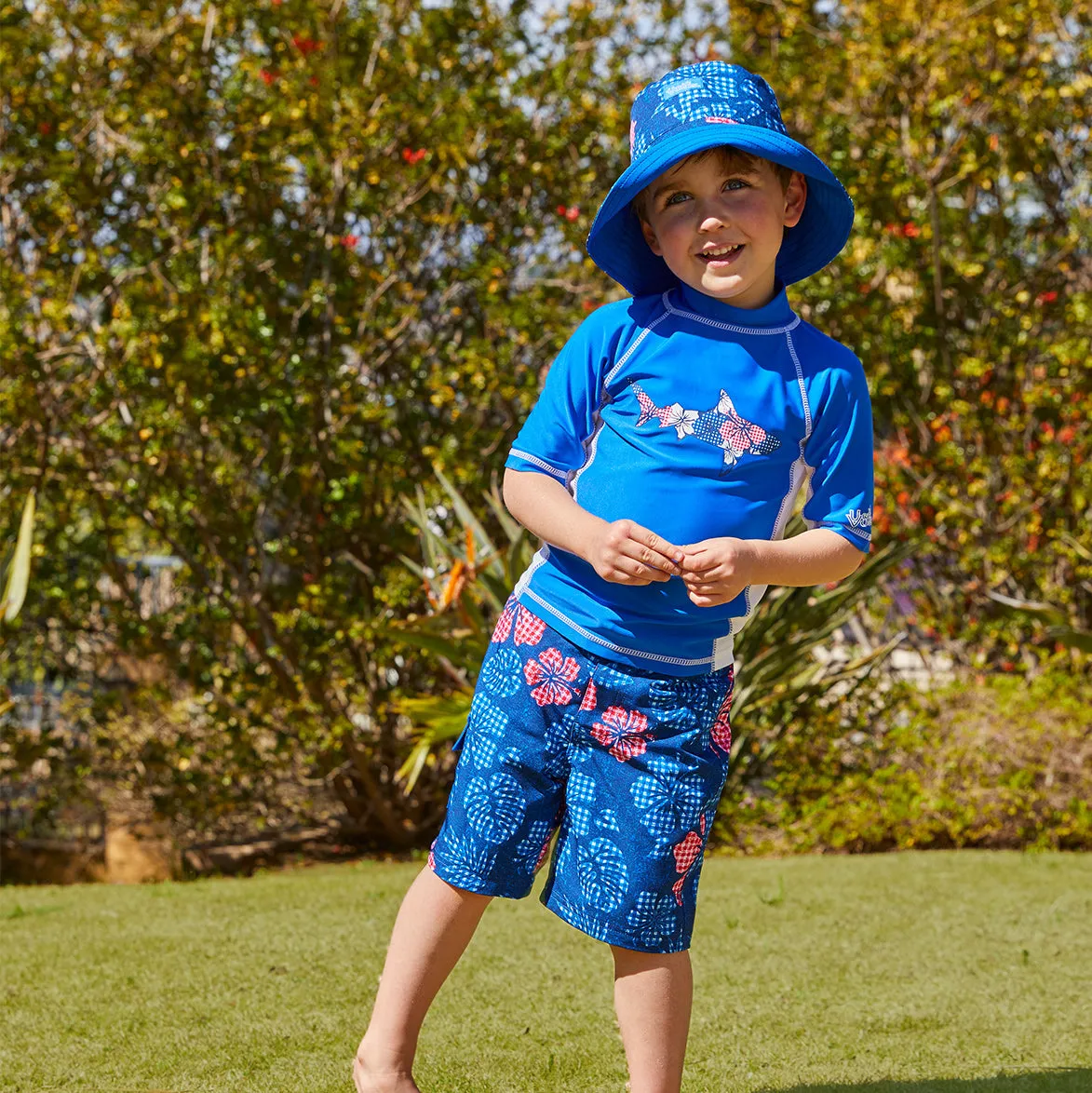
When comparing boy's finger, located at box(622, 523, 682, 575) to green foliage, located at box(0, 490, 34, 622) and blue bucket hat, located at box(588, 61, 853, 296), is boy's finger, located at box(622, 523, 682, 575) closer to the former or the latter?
blue bucket hat, located at box(588, 61, 853, 296)

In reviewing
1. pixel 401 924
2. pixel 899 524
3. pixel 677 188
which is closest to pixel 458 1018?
pixel 401 924

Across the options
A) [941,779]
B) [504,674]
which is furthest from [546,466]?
[941,779]

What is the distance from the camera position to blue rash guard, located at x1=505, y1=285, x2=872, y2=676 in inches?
74.7

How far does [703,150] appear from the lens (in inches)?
74.5

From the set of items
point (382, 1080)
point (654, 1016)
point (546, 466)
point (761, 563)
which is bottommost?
point (382, 1080)

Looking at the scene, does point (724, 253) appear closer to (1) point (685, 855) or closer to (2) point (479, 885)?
(1) point (685, 855)

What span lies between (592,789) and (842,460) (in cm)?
62

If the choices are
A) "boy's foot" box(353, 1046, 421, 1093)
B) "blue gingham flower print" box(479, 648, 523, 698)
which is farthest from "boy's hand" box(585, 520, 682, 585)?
"boy's foot" box(353, 1046, 421, 1093)

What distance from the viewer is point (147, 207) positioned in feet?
18.5

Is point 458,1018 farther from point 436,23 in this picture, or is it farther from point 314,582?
point 436,23

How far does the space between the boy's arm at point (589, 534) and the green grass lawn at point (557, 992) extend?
108 cm

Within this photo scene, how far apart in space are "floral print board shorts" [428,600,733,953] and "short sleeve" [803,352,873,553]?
29 centimetres

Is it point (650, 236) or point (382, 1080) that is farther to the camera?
point (650, 236)

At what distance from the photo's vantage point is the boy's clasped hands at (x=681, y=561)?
68.4 inches
